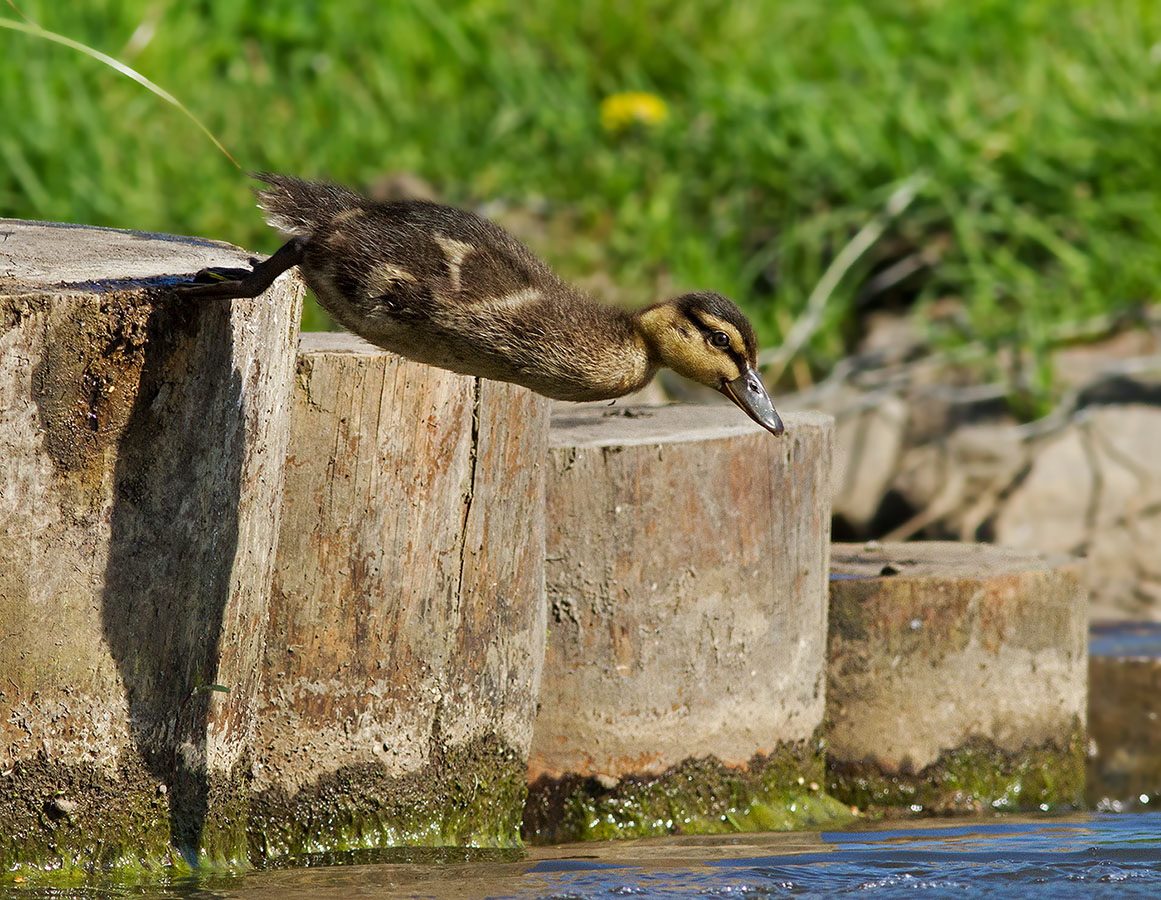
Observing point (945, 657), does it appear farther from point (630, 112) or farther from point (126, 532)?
point (630, 112)

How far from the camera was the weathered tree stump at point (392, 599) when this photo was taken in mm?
4023

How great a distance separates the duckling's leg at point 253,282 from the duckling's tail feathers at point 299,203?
0.23ft

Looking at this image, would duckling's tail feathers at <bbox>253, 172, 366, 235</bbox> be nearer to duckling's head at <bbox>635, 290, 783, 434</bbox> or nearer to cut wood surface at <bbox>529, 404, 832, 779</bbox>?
duckling's head at <bbox>635, 290, 783, 434</bbox>

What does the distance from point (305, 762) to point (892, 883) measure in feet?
4.58

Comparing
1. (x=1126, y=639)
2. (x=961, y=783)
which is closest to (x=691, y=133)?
(x=1126, y=639)

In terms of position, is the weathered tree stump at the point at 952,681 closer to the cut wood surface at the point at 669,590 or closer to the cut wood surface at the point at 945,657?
the cut wood surface at the point at 945,657

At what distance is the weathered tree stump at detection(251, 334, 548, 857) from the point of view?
4023 mm

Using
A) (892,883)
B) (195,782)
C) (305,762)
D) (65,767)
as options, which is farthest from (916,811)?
(65,767)

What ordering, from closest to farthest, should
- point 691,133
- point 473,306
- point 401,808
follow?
point 473,306, point 401,808, point 691,133

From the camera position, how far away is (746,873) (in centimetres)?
379

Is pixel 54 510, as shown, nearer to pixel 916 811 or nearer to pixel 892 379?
pixel 916 811

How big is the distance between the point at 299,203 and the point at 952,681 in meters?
2.63

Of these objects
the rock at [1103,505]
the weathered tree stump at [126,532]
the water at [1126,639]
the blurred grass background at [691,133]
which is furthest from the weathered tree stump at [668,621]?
the blurred grass background at [691,133]

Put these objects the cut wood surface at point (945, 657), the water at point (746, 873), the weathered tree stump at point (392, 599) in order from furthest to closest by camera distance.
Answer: the cut wood surface at point (945, 657), the weathered tree stump at point (392, 599), the water at point (746, 873)
